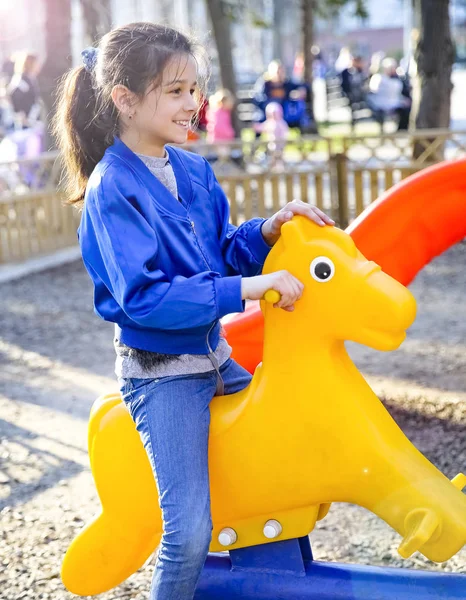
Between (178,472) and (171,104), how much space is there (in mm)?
868

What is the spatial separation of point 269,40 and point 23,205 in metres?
47.2

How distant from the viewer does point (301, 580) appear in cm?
226

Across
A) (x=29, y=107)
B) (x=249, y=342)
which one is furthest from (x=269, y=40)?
(x=249, y=342)

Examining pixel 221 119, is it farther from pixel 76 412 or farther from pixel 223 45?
pixel 76 412

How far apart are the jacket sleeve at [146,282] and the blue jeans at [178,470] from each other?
22 cm

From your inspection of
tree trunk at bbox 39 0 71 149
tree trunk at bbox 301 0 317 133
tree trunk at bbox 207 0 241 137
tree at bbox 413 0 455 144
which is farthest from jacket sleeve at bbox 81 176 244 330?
tree trunk at bbox 301 0 317 133

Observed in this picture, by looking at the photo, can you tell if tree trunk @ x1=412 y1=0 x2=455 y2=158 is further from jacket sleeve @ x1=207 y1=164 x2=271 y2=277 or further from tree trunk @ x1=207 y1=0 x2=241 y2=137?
jacket sleeve @ x1=207 y1=164 x2=271 y2=277

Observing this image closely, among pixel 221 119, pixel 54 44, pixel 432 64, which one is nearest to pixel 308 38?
pixel 221 119

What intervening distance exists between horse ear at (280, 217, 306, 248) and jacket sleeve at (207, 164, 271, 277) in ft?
0.60

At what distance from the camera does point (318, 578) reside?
2250 millimetres

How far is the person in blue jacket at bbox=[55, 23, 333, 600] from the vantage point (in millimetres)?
1945

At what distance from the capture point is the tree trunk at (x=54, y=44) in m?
10.5

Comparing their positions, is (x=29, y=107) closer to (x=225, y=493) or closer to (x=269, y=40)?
(x=225, y=493)

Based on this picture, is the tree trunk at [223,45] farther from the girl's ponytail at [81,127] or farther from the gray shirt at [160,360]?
the gray shirt at [160,360]
